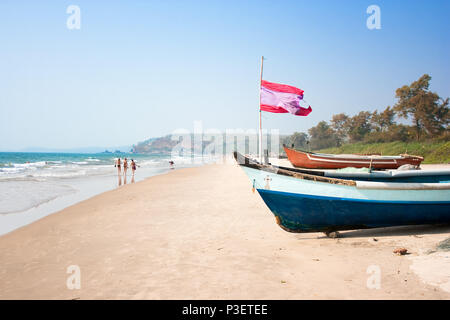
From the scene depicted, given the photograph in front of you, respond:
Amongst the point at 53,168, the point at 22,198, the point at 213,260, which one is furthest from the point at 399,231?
the point at 53,168

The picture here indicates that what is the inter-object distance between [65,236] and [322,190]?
624 centimetres

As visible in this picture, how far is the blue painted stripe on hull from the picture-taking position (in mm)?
6402

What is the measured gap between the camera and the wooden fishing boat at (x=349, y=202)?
20.9 feet

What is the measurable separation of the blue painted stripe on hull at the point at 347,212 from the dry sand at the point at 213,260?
10.4 inches

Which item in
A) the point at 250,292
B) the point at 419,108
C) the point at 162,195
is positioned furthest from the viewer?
the point at 419,108

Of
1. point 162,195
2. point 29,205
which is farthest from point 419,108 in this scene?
point 29,205

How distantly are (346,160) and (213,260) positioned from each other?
2043cm

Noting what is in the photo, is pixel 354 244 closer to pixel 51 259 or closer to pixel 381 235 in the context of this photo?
pixel 381 235

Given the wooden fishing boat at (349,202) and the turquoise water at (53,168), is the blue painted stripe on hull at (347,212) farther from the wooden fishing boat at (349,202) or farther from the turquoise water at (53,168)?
the turquoise water at (53,168)

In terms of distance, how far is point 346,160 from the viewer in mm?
23422

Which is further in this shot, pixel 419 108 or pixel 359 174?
pixel 419 108

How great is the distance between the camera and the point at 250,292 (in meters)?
4.05

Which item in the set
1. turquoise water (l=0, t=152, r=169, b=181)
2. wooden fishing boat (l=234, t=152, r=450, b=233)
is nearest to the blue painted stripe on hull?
wooden fishing boat (l=234, t=152, r=450, b=233)

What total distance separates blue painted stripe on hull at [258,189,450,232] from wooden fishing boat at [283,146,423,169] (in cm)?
1583
